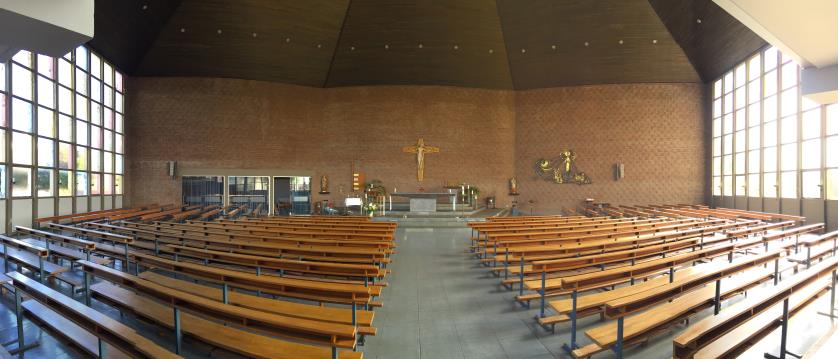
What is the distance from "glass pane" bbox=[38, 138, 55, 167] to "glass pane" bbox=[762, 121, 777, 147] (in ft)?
76.0

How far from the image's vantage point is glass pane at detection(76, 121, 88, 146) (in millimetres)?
12578

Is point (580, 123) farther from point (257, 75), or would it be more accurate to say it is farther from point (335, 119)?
point (257, 75)

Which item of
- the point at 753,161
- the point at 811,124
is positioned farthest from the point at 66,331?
the point at 753,161

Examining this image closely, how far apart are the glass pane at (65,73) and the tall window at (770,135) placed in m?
21.4

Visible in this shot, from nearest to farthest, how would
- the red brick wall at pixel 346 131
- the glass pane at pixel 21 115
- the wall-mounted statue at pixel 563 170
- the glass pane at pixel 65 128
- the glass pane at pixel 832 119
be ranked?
the glass pane at pixel 21 115
the glass pane at pixel 832 119
the glass pane at pixel 65 128
the red brick wall at pixel 346 131
the wall-mounted statue at pixel 563 170

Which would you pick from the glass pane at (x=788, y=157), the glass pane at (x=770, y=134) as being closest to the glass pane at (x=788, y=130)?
the glass pane at (x=788, y=157)

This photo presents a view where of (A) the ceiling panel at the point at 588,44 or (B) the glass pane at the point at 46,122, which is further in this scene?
(A) the ceiling panel at the point at 588,44

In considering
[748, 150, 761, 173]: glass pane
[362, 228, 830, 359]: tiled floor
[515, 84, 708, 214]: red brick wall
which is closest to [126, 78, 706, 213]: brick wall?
[515, 84, 708, 214]: red brick wall

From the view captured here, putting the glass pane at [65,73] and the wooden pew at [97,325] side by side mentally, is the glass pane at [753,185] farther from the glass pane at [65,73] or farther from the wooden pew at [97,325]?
the glass pane at [65,73]

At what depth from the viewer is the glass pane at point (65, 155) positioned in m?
11.8

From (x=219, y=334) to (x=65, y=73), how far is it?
48.1ft

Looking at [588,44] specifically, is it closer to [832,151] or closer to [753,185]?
[753,185]

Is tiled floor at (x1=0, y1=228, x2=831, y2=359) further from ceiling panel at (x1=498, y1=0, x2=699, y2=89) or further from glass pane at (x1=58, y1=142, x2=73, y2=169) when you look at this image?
ceiling panel at (x1=498, y1=0, x2=699, y2=89)

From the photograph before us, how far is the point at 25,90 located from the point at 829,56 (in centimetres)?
1767
